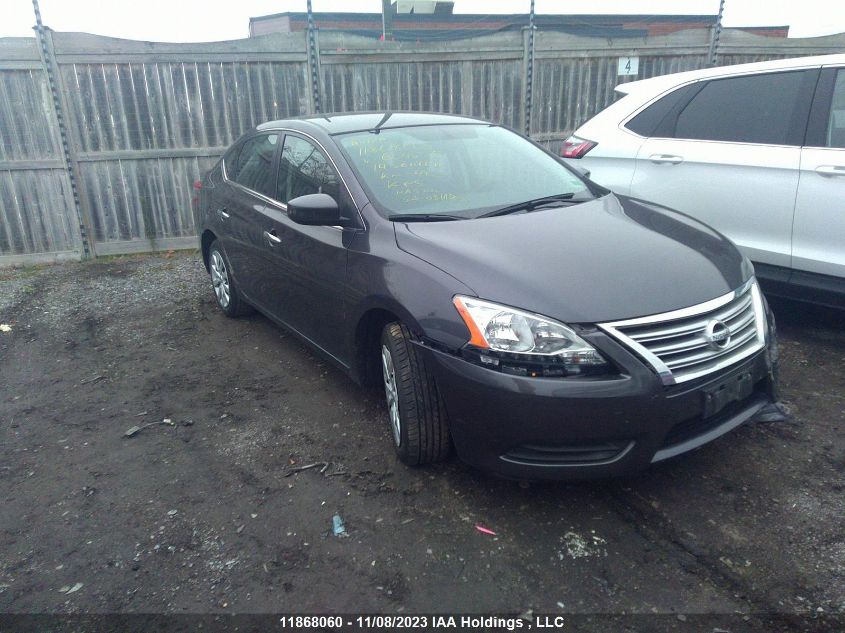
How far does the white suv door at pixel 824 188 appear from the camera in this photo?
4145 mm

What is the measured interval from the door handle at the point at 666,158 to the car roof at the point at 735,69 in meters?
0.60

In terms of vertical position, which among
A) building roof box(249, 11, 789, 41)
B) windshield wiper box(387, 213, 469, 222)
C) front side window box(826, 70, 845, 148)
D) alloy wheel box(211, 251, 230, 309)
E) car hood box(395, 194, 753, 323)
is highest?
building roof box(249, 11, 789, 41)

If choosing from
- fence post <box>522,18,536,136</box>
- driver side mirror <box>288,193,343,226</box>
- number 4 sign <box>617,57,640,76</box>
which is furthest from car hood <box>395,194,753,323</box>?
number 4 sign <box>617,57,640,76</box>

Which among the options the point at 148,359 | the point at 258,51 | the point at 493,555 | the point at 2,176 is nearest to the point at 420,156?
the point at 493,555

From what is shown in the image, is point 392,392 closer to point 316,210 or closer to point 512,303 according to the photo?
point 512,303

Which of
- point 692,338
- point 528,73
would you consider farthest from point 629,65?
point 692,338

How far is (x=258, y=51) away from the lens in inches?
311

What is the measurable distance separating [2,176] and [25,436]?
196 inches

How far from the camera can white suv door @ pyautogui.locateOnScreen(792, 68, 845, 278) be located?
4.14m

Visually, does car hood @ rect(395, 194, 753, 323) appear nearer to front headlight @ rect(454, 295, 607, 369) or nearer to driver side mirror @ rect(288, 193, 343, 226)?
front headlight @ rect(454, 295, 607, 369)

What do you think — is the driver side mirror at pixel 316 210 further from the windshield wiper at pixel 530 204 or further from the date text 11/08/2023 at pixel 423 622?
the date text 11/08/2023 at pixel 423 622

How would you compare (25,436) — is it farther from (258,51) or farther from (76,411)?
(258,51)

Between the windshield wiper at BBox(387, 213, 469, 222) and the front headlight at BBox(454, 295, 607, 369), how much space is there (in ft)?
2.57

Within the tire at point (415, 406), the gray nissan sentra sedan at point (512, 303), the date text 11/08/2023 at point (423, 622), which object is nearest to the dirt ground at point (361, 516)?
the date text 11/08/2023 at point (423, 622)
